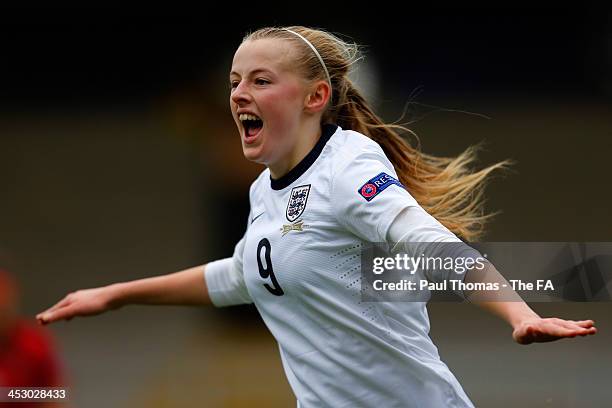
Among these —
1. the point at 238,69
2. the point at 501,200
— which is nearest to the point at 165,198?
the point at 501,200

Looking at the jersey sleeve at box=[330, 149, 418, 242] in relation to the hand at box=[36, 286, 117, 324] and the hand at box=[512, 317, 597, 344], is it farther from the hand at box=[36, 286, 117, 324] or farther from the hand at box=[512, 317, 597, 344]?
the hand at box=[36, 286, 117, 324]

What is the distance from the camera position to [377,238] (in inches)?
115

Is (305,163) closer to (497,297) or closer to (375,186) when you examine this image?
(375,186)

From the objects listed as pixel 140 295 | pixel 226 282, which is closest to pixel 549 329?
pixel 226 282

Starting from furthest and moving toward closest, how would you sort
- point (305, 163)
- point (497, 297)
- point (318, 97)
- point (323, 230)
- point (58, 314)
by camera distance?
point (58, 314) → point (318, 97) → point (305, 163) → point (323, 230) → point (497, 297)

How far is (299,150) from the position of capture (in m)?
3.27

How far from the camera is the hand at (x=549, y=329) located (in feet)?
7.77

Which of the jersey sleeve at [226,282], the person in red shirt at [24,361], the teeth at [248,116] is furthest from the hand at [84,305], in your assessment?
the teeth at [248,116]

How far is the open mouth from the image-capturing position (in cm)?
331

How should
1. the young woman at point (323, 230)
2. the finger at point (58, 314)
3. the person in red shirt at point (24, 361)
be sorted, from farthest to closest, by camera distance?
1. the person in red shirt at point (24, 361)
2. the finger at point (58, 314)
3. the young woman at point (323, 230)

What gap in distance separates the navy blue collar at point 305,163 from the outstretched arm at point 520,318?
0.73 meters

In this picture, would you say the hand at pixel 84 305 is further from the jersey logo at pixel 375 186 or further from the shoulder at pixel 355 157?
the jersey logo at pixel 375 186

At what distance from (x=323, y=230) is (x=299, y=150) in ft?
1.12

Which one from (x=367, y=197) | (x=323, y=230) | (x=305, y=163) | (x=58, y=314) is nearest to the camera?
(x=367, y=197)
